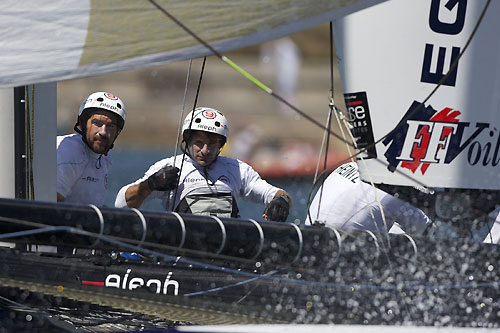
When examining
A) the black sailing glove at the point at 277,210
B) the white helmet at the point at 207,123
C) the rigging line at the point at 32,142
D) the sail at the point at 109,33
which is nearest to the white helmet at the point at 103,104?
the white helmet at the point at 207,123

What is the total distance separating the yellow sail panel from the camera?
280 centimetres

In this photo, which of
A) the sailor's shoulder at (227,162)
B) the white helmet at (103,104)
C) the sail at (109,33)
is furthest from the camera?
the sailor's shoulder at (227,162)

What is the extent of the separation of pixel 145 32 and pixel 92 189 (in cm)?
136

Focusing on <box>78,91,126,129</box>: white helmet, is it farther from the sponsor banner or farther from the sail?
the sail

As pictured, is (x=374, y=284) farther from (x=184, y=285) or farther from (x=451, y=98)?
(x=451, y=98)

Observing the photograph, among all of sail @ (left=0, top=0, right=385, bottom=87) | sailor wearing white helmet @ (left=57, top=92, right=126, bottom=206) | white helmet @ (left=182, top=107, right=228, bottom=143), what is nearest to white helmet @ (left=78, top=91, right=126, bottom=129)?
sailor wearing white helmet @ (left=57, top=92, right=126, bottom=206)

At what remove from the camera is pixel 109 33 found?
9.21 feet

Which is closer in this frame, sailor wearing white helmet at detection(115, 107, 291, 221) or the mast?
the mast

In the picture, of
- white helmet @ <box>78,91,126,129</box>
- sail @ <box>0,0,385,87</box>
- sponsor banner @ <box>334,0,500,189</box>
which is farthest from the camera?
white helmet @ <box>78,91,126,129</box>

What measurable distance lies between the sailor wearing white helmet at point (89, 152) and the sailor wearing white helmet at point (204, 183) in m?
0.14

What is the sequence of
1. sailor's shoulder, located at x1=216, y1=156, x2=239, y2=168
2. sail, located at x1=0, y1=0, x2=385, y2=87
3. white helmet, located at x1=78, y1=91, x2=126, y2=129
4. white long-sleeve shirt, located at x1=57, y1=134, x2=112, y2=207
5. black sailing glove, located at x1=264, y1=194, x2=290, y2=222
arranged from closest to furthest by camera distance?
sail, located at x1=0, y1=0, x2=385, y2=87 < black sailing glove, located at x1=264, y1=194, x2=290, y2=222 < white long-sleeve shirt, located at x1=57, y1=134, x2=112, y2=207 < white helmet, located at x1=78, y1=91, x2=126, y2=129 < sailor's shoulder, located at x1=216, y1=156, x2=239, y2=168

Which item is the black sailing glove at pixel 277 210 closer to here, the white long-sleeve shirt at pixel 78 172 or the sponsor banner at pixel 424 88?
the sponsor banner at pixel 424 88

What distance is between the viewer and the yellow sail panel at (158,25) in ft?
9.20

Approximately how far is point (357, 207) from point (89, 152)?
127 cm
